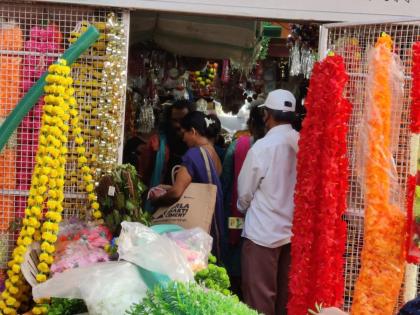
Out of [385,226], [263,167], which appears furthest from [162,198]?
[385,226]

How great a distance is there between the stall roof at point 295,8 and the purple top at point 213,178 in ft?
3.51

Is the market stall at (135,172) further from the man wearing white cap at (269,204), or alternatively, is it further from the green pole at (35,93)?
the man wearing white cap at (269,204)

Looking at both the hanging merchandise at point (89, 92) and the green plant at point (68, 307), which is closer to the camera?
the green plant at point (68, 307)

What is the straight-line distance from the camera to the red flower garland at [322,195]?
4.09m

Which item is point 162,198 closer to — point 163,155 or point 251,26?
point 163,155

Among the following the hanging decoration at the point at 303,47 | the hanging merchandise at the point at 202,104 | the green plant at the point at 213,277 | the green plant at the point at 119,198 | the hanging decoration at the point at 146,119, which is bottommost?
the green plant at the point at 213,277

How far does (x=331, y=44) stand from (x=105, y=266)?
6.86ft

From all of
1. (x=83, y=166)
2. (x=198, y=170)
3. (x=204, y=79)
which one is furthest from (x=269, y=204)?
(x=204, y=79)

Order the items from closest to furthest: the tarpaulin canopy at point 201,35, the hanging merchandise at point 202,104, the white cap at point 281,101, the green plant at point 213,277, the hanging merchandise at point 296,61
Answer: the green plant at point 213,277, the white cap at point 281,101, the hanging merchandise at point 296,61, the tarpaulin canopy at point 201,35, the hanging merchandise at point 202,104

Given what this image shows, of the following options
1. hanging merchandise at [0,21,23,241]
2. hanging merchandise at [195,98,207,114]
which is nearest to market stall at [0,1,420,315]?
hanging merchandise at [0,21,23,241]

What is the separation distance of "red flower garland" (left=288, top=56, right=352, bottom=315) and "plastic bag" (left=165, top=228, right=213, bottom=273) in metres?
0.57

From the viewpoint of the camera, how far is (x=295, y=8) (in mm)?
4434

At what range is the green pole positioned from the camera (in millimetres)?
4094

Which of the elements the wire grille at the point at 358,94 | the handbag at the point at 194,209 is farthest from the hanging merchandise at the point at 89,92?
the wire grille at the point at 358,94
